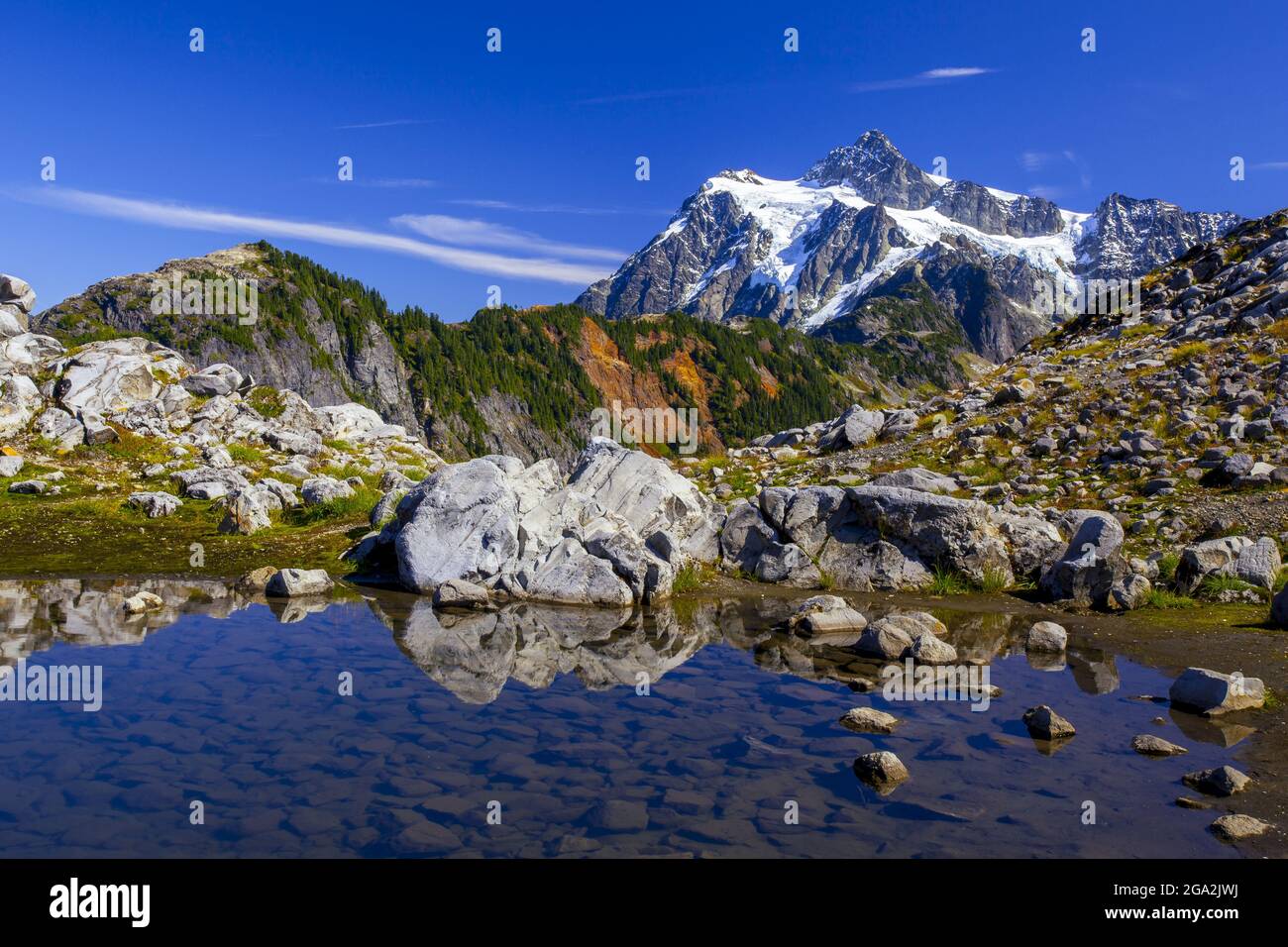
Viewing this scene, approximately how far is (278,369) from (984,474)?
152791 mm

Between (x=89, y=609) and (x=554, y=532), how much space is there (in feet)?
40.7

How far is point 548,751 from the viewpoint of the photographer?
40.7 feet

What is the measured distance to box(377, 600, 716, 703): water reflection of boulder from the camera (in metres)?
16.4

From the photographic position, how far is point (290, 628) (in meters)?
19.8

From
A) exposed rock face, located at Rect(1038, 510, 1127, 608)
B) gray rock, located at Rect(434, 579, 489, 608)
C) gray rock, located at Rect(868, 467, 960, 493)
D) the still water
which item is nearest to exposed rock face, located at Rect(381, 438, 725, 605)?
gray rock, located at Rect(434, 579, 489, 608)

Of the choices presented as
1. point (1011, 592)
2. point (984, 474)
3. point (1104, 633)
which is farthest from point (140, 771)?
point (984, 474)

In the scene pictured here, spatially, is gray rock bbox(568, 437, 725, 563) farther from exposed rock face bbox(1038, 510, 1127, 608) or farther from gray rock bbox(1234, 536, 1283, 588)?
gray rock bbox(1234, 536, 1283, 588)

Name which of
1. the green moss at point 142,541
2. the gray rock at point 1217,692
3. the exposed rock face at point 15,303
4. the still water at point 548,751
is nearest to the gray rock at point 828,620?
the still water at point 548,751

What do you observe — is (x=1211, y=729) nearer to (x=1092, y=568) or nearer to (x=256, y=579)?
(x=1092, y=568)

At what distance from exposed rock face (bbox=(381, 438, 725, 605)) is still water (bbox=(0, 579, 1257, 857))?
4331mm

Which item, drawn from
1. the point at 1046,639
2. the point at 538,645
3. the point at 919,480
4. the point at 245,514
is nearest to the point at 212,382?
the point at 245,514

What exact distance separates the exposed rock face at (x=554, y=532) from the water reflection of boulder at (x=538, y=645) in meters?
1.04

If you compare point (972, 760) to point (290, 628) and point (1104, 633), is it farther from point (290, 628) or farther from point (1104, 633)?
point (290, 628)

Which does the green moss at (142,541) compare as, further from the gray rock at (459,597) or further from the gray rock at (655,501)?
the gray rock at (655,501)
